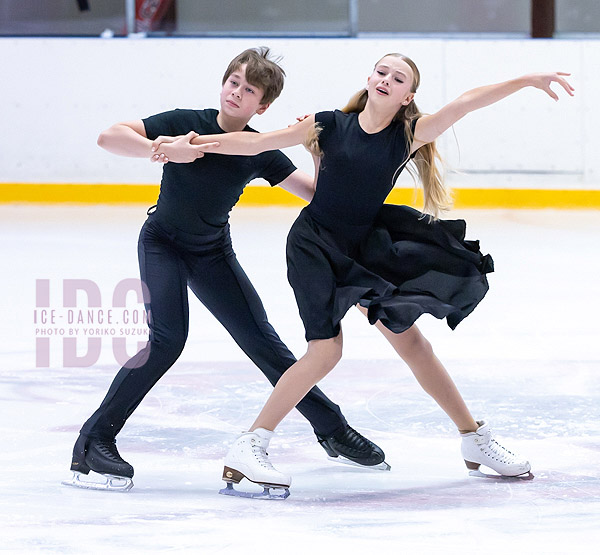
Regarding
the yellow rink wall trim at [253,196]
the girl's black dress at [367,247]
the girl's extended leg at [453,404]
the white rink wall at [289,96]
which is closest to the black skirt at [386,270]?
the girl's black dress at [367,247]

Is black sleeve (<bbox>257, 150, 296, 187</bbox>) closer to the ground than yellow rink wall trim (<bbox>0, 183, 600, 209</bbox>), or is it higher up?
higher up

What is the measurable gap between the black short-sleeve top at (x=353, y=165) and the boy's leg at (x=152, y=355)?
43 centimetres

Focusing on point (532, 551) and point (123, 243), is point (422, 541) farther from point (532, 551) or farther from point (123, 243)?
point (123, 243)

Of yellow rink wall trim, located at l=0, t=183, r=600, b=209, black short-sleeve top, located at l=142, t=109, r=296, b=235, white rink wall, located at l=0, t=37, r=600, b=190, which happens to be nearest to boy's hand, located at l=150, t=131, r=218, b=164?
black short-sleeve top, located at l=142, t=109, r=296, b=235

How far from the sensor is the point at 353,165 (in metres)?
2.74

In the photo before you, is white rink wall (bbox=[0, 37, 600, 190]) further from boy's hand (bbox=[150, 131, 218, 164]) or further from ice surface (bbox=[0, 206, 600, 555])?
boy's hand (bbox=[150, 131, 218, 164])

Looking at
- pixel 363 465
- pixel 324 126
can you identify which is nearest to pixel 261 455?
pixel 363 465

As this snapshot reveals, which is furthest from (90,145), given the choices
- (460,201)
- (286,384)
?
(286,384)

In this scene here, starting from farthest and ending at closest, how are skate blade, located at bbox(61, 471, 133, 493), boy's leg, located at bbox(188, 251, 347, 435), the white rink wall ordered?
the white rink wall → boy's leg, located at bbox(188, 251, 347, 435) → skate blade, located at bbox(61, 471, 133, 493)

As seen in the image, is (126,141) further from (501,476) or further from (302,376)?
(501,476)

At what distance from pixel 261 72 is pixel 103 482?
3.68 feet

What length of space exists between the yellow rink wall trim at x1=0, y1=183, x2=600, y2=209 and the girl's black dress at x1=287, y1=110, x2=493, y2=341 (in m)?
4.83

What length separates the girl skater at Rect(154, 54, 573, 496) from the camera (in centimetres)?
263

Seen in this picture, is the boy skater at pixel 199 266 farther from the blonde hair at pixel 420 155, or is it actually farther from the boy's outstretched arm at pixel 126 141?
the blonde hair at pixel 420 155
